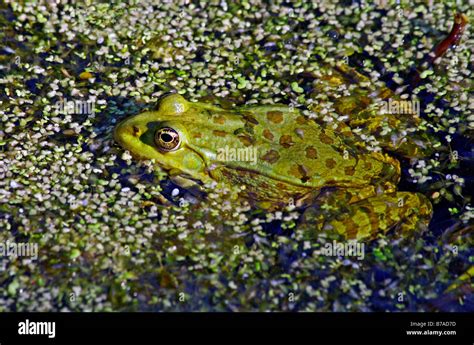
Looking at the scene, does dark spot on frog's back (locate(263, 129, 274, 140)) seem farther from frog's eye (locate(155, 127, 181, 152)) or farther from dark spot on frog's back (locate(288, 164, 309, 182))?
frog's eye (locate(155, 127, 181, 152))

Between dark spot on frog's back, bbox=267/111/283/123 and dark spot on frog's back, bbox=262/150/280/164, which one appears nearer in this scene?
dark spot on frog's back, bbox=262/150/280/164

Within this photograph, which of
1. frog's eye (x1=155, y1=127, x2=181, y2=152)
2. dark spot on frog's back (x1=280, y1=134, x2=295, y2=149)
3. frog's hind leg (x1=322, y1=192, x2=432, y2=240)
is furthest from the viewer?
dark spot on frog's back (x1=280, y1=134, x2=295, y2=149)

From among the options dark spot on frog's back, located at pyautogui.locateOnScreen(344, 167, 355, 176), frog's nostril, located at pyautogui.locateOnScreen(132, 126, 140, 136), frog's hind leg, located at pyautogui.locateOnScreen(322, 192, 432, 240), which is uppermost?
frog's nostril, located at pyautogui.locateOnScreen(132, 126, 140, 136)

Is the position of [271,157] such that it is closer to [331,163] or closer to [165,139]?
[331,163]

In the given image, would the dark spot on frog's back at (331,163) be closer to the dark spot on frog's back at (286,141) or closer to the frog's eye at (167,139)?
the dark spot on frog's back at (286,141)

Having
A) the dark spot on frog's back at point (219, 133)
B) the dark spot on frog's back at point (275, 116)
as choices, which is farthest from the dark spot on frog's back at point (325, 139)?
the dark spot on frog's back at point (219, 133)

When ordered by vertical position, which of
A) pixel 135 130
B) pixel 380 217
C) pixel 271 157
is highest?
pixel 135 130

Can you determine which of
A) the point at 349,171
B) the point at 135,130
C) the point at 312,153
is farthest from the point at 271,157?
the point at 135,130

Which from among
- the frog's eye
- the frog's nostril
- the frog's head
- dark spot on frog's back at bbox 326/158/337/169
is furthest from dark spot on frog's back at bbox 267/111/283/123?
the frog's nostril
